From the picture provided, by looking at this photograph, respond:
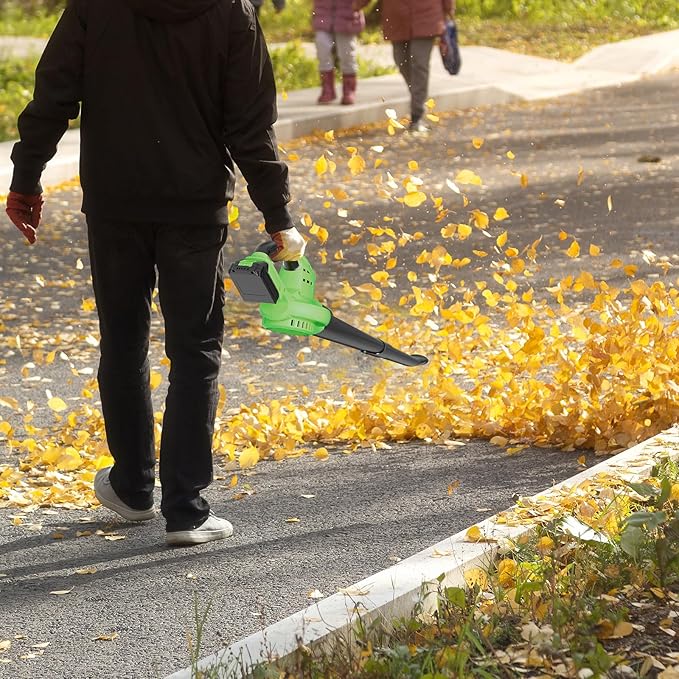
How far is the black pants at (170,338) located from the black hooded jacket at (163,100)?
0.30 ft

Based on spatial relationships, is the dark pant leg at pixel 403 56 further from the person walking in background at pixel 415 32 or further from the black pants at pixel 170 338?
the black pants at pixel 170 338

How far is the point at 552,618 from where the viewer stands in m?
3.29

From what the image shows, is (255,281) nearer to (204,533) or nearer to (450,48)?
(204,533)

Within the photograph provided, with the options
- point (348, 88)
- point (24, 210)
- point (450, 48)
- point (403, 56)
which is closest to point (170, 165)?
point (24, 210)

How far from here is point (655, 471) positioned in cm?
424

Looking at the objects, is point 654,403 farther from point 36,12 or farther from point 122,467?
point 36,12

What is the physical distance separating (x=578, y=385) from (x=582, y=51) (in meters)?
19.9

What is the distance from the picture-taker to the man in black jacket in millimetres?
4129

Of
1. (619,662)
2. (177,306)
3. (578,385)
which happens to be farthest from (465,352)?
(619,662)

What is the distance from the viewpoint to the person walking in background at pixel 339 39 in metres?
16.2

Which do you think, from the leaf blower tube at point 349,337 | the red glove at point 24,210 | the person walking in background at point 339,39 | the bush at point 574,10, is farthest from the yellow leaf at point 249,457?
the bush at point 574,10

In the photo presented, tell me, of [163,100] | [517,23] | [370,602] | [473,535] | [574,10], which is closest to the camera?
[370,602]

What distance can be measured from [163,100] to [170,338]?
717mm

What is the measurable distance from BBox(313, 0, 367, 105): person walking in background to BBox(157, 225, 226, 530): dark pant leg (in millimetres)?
12111
